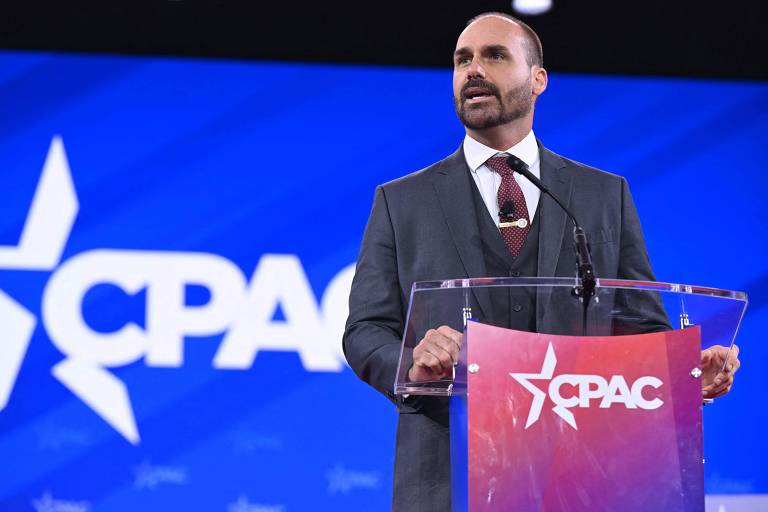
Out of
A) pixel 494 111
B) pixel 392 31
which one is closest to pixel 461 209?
pixel 494 111

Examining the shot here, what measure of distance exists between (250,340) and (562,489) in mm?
2635

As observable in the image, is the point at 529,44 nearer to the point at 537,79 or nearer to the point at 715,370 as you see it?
the point at 537,79

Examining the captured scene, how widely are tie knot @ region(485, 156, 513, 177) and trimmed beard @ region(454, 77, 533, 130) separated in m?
0.09

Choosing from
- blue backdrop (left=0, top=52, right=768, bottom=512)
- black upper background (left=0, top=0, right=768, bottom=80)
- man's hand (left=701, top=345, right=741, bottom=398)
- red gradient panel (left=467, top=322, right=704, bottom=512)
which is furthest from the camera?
black upper background (left=0, top=0, right=768, bottom=80)

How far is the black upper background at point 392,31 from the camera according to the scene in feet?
13.8

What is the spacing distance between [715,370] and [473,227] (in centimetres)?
61

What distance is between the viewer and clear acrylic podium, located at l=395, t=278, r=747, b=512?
4.58 ft

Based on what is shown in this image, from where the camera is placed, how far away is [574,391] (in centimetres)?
142

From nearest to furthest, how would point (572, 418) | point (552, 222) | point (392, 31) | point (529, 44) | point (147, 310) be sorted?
point (572, 418) → point (552, 222) → point (529, 44) → point (147, 310) → point (392, 31)

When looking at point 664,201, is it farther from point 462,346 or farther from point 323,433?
point 462,346

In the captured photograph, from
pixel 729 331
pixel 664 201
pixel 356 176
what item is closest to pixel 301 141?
pixel 356 176

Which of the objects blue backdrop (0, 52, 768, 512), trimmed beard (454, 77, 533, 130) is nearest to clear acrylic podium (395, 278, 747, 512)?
trimmed beard (454, 77, 533, 130)

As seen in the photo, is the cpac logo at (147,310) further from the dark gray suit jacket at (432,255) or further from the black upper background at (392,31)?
the dark gray suit jacket at (432,255)

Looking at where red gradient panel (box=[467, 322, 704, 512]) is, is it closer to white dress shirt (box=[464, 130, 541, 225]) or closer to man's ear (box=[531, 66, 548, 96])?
white dress shirt (box=[464, 130, 541, 225])
